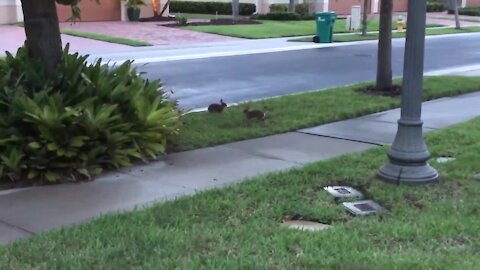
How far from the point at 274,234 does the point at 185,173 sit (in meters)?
2.17

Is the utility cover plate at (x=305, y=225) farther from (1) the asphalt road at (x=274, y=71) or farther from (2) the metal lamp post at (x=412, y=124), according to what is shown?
(1) the asphalt road at (x=274, y=71)

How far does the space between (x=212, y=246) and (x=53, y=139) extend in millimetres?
2659

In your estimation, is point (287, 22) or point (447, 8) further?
point (447, 8)

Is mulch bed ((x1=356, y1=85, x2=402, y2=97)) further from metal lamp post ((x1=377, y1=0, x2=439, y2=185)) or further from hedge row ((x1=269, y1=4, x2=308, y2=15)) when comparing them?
hedge row ((x1=269, y1=4, x2=308, y2=15))

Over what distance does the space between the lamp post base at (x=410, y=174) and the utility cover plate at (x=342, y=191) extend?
0.42 meters

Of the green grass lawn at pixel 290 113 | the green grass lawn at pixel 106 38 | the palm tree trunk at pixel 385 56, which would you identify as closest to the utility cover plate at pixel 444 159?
the green grass lawn at pixel 290 113

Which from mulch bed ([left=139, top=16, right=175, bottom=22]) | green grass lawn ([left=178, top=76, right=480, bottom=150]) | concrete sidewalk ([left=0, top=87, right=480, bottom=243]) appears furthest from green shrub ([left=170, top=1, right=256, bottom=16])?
concrete sidewalk ([left=0, top=87, right=480, bottom=243])

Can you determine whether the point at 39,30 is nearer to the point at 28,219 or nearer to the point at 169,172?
the point at 169,172

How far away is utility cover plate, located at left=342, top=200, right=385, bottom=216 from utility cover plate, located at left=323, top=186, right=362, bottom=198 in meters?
0.20

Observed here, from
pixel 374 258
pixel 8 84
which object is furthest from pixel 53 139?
pixel 374 258

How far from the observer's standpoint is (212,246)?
4645mm

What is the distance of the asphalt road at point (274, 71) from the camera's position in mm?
13273

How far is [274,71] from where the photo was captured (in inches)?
655

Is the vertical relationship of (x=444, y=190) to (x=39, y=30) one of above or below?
below
